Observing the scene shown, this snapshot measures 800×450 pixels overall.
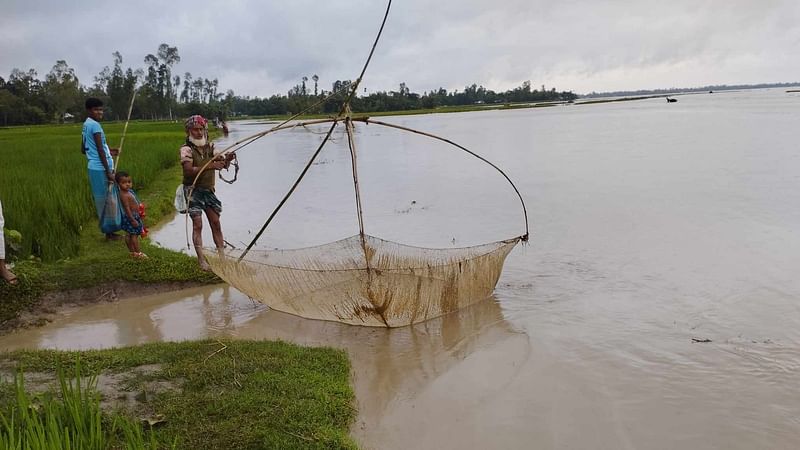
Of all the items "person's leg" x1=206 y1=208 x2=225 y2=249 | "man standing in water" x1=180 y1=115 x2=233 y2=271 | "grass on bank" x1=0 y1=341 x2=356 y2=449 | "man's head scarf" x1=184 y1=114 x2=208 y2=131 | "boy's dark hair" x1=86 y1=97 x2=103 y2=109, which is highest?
"boy's dark hair" x1=86 y1=97 x2=103 y2=109

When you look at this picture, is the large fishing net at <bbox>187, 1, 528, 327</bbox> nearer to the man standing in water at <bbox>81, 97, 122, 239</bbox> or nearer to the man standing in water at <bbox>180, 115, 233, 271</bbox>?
the man standing in water at <bbox>180, 115, 233, 271</bbox>

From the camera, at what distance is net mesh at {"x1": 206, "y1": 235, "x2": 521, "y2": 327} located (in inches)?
148

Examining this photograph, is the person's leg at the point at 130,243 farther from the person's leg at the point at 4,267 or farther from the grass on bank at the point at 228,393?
the grass on bank at the point at 228,393

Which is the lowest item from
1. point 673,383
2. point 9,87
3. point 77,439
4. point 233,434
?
point 673,383

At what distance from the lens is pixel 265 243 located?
21.7 ft

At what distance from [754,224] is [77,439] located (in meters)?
7.05

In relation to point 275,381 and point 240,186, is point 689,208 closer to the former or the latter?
point 275,381

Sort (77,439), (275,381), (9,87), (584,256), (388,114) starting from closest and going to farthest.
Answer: (77,439), (275,381), (584,256), (9,87), (388,114)

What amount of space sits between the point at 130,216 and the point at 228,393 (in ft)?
8.84

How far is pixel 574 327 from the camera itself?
4145mm

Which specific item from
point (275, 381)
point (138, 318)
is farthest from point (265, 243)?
point (275, 381)

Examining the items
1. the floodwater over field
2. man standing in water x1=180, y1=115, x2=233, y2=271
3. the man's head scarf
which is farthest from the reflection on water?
the man's head scarf

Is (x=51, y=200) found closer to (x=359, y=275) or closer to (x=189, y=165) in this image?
(x=189, y=165)

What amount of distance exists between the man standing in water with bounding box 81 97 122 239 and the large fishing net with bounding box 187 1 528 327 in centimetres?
123
